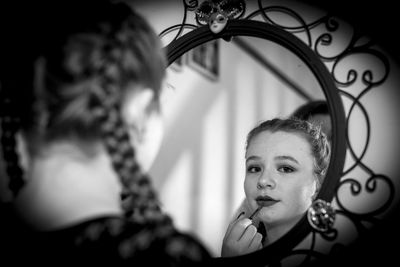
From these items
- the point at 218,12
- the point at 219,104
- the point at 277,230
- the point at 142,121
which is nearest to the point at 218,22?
the point at 218,12

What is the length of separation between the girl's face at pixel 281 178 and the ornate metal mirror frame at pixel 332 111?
4 centimetres

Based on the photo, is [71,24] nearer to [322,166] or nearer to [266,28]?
[266,28]

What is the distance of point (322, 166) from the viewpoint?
2.22 feet

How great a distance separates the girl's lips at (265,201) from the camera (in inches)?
27.5

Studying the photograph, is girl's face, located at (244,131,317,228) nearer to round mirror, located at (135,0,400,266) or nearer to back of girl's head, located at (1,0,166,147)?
round mirror, located at (135,0,400,266)

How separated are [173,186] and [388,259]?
42 centimetres

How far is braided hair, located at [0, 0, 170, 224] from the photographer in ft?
1.72

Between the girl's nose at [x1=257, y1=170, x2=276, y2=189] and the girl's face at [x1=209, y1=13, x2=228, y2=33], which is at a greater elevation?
the girl's face at [x1=209, y1=13, x2=228, y2=33]

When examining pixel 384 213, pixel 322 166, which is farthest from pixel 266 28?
pixel 384 213

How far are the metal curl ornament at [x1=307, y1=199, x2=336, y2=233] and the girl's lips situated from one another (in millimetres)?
77

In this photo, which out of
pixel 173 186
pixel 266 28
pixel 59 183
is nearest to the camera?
pixel 59 183

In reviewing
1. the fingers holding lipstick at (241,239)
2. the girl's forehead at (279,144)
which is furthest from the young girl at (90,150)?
the girl's forehead at (279,144)

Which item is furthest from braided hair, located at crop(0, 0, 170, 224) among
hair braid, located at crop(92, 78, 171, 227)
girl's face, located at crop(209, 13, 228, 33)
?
girl's face, located at crop(209, 13, 228, 33)

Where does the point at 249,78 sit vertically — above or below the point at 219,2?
below
